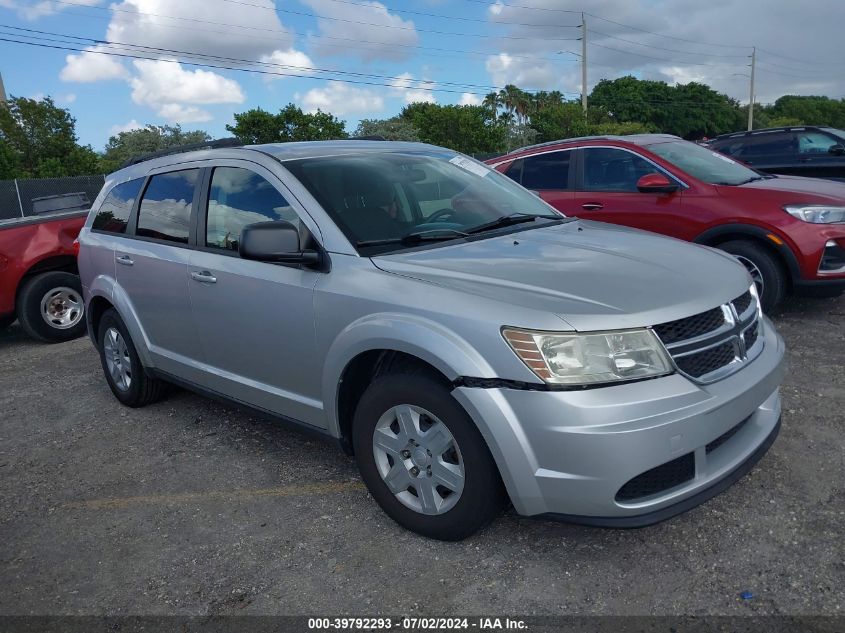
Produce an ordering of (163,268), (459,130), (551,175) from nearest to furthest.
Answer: (163,268), (551,175), (459,130)

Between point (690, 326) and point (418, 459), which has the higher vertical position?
point (690, 326)

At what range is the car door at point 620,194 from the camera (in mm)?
6523

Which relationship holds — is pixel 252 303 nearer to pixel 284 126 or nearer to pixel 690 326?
pixel 690 326

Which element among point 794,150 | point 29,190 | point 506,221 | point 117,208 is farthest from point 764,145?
point 29,190

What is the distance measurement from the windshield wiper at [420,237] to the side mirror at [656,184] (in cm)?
339

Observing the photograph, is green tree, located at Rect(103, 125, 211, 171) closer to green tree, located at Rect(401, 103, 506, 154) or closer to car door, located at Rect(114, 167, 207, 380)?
green tree, located at Rect(401, 103, 506, 154)

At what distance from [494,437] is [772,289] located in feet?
14.0

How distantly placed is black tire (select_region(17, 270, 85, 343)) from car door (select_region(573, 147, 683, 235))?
5454 millimetres

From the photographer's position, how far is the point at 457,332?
2764 mm

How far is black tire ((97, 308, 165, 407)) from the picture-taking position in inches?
194

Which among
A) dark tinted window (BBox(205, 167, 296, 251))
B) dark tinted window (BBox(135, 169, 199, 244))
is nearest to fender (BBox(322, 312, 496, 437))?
dark tinted window (BBox(205, 167, 296, 251))

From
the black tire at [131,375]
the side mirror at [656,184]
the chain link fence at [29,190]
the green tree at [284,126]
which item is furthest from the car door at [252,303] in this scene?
the green tree at [284,126]

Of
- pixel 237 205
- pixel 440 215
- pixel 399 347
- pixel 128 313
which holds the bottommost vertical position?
pixel 128 313

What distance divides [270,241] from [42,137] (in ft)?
101
